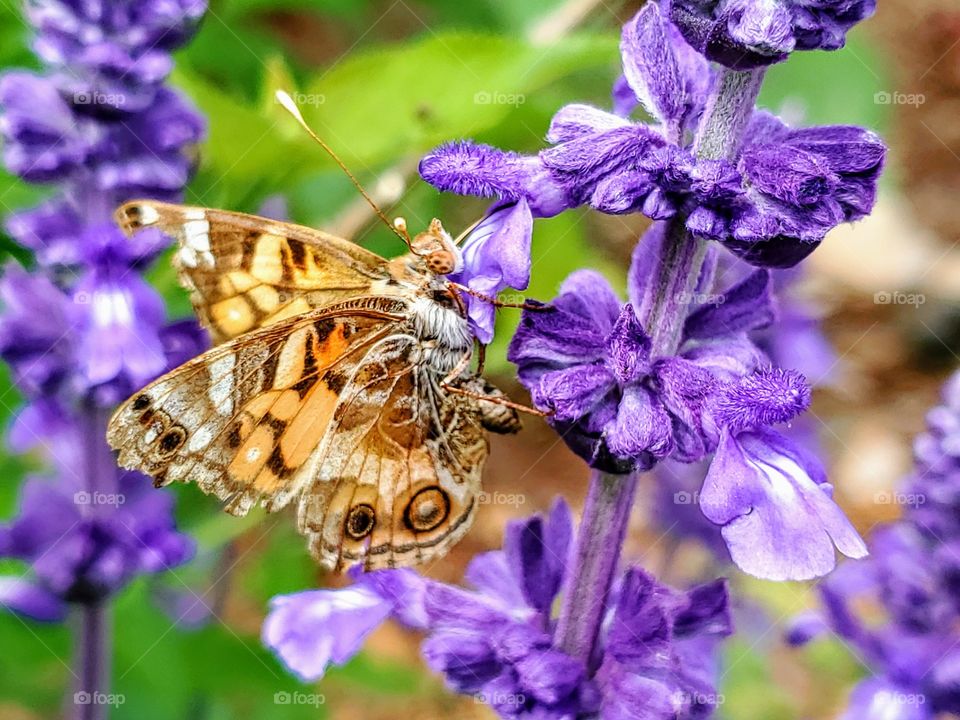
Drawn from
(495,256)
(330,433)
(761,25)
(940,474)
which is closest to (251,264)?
(330,433)

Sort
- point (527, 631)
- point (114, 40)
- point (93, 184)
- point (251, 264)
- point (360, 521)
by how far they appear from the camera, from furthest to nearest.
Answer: point (93, 184), point (114, 40), point (251, 264), point (360, 521), point (527, 631)

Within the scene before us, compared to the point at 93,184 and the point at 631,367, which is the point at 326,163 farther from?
the point at 631,367

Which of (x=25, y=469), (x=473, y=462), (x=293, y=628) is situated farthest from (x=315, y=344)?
(x=25, y=469)

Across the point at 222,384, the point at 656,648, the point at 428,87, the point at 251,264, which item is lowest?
the point at 656,648

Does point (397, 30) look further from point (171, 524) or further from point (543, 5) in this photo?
point (171, 524)

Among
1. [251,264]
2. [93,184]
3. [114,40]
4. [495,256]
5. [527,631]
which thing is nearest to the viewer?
[495,256]

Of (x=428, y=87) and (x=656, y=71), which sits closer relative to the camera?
(x=656, y=71)

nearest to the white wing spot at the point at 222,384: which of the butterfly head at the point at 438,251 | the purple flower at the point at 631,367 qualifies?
the butterfly head at the point at 438,251
